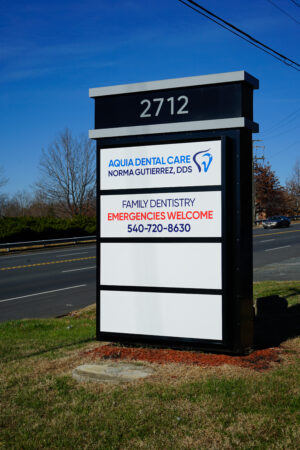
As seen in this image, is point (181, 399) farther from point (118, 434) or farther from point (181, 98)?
point (181, 98)

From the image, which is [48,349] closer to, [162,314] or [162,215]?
[162,314]

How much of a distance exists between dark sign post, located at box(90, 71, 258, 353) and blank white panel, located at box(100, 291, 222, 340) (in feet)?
0.04

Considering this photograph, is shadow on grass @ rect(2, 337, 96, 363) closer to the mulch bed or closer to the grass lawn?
the grass lawn

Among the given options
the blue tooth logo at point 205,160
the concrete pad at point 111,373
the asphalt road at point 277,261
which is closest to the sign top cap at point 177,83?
the blue tooth logo at point 205,160

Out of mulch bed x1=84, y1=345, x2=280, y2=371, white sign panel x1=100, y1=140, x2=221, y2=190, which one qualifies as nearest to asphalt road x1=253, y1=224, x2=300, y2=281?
mulch bed x1=84, y1=345, x2=280, y2=371

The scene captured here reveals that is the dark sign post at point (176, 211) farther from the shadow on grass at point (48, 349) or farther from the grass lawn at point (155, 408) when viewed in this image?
the shadow on grass at point (48, 349)

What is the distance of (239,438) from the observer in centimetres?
434

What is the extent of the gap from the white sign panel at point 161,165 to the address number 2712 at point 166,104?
1.53 feet

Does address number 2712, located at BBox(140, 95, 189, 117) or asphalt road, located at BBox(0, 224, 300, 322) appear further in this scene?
asphalt road, located at BBox(0, 224, 300, 322)

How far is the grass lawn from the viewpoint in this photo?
4.36m

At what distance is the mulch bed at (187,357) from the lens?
21.4 feet

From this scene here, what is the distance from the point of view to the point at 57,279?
17953 mm

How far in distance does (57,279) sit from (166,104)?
11.8m

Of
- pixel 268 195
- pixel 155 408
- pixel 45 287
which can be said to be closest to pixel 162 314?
pixel 155 408
